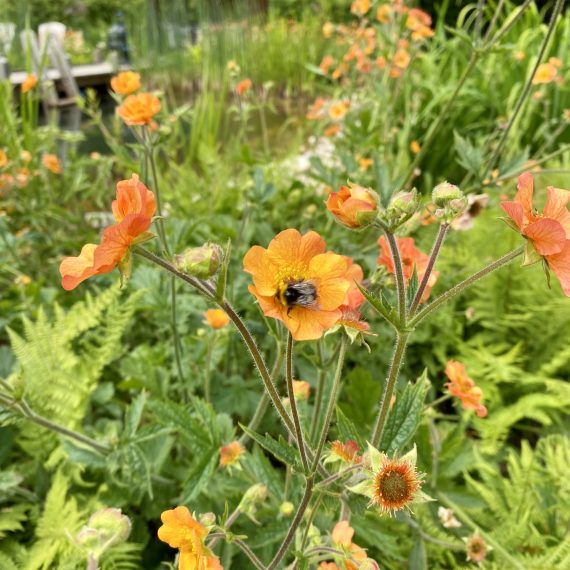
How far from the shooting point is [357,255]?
1.80 metres

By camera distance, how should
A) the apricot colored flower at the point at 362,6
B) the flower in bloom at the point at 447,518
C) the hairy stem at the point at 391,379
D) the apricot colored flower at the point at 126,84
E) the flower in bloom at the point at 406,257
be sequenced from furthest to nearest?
the apricot colored flower at the point at 362,6 < the apricot colored flower at the point at 126,84 < the flower in bloom at the point at 447,518 < the flower in bloom at the point at 406,257 < the hairy stem at the point at 391,379

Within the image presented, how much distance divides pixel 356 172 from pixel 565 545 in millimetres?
1324

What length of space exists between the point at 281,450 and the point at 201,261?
1.07 feet

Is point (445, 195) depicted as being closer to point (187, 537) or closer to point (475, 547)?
point (187, 537)

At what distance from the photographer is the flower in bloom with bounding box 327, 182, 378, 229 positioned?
69 centimetres

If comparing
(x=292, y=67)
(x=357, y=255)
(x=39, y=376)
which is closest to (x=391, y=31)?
(x=357, y=255)

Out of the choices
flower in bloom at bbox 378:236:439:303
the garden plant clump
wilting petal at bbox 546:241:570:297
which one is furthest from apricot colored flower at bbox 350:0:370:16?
wilting petal at bbox 546:241:570:297

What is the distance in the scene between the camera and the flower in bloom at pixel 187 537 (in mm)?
694

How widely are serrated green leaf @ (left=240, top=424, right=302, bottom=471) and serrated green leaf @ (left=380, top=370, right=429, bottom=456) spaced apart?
5.6 inches

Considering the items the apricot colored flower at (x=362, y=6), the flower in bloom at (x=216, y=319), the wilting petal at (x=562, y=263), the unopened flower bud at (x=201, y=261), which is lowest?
the flower in bloom at (x=216, y=319)

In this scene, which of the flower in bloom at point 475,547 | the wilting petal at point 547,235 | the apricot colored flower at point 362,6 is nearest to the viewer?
the wilting petal at point 547,235

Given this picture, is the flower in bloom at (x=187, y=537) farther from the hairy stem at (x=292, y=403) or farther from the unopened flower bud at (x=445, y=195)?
the unopened flower bud at (x=445, y=195)

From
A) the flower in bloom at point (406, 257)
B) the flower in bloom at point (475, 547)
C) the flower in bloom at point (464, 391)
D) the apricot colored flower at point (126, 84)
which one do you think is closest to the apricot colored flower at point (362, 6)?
the apricot colored flower at point (126, 84)

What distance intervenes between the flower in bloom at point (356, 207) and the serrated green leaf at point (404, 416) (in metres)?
0.28
